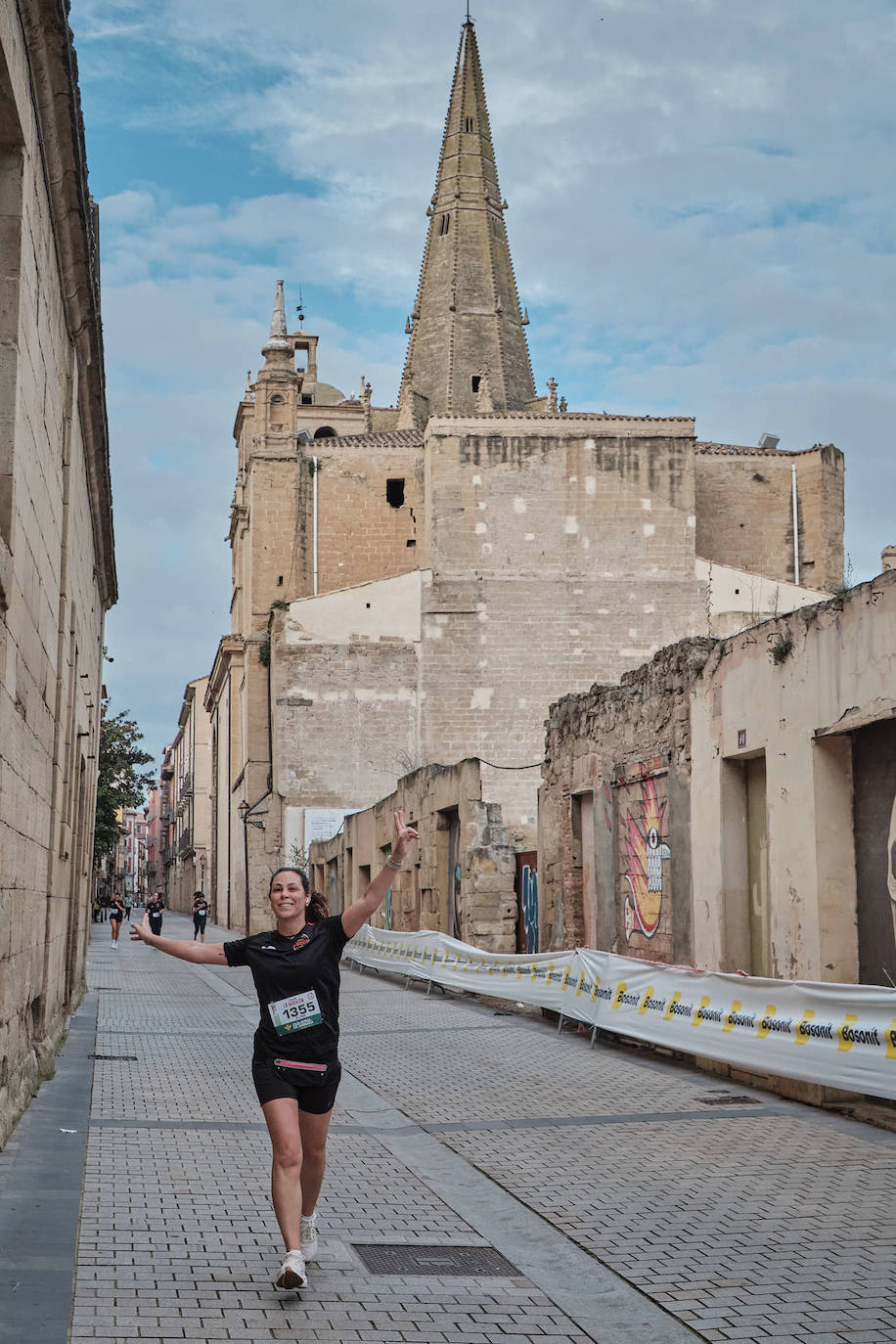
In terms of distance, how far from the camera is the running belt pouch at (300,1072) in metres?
5.85

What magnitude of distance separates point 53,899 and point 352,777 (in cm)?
3179

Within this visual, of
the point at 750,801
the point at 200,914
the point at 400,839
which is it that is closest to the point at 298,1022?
the point at 400,839

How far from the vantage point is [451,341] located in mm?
57812

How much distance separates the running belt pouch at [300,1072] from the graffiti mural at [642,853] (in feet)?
31.4

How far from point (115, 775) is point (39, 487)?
3946cm

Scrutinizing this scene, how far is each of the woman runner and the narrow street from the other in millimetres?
453

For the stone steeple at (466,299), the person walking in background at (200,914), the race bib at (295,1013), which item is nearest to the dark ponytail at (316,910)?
the race bib at (295,1013)

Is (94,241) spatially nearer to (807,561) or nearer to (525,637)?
(525,637)

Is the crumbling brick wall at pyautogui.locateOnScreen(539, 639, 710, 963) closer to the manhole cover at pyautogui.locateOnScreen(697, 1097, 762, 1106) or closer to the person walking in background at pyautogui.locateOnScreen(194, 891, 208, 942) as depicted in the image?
the manhole cover at pyautogui.locateOnScreen(697, 1097, 762, 1106)

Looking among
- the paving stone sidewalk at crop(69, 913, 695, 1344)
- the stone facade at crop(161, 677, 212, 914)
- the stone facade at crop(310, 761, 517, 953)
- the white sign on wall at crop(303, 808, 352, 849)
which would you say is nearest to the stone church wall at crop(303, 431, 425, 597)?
the white sign on wall at crop(303, 808, 352, 849)

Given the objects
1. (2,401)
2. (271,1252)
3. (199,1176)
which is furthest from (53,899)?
(271,1252)

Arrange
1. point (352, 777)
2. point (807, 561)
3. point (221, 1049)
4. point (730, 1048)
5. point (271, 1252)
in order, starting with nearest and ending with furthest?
1. point (271, 1252)
2. point (730, 1048)
3. point (221, 1049)
4. point (352, 777)
5. point (807, 561)

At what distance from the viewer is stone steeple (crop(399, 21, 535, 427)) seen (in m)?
57.4

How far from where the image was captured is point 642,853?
16.0 metres
